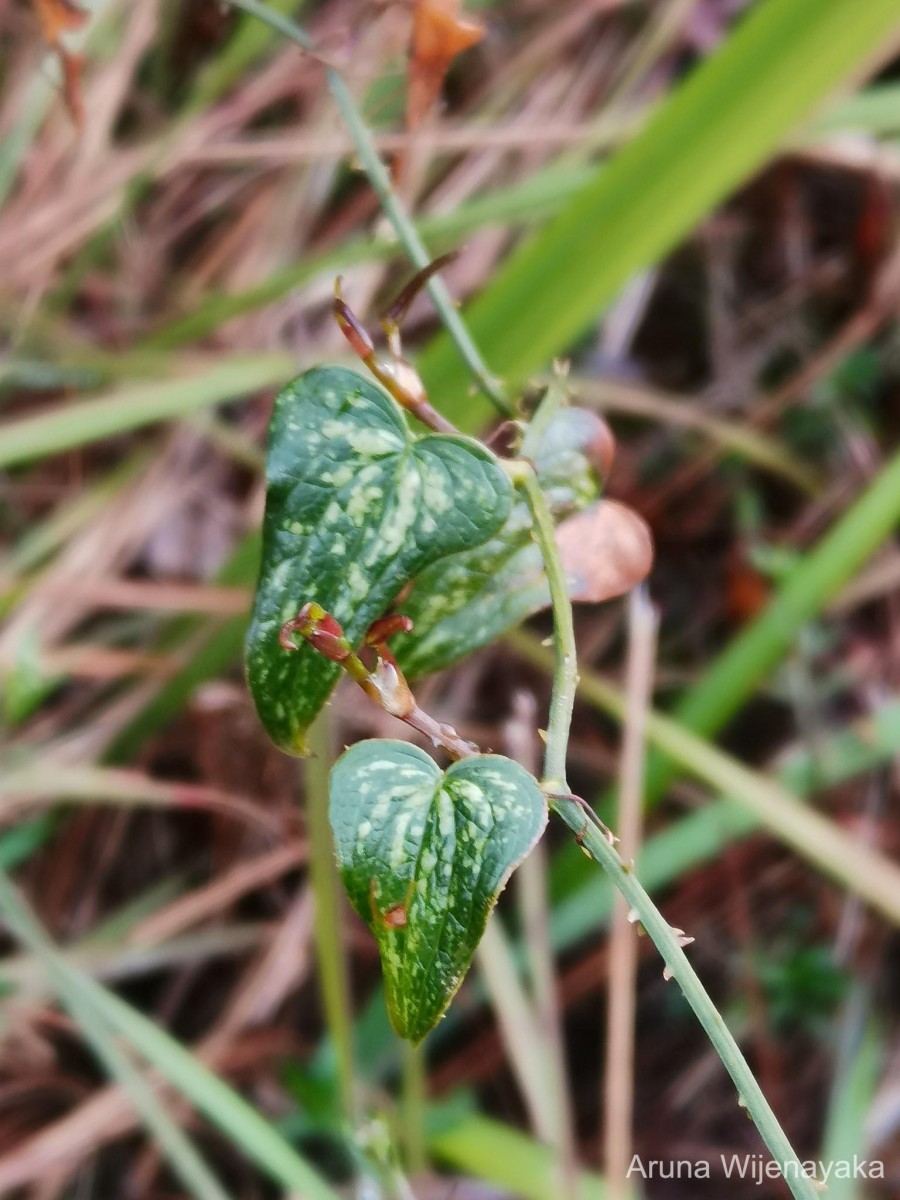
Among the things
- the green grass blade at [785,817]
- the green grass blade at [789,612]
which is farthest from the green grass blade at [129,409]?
the green grass blade at [789,612]

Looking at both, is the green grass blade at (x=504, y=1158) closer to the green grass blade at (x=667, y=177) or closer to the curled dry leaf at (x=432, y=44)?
the green grass blade at (x=667, y=177)

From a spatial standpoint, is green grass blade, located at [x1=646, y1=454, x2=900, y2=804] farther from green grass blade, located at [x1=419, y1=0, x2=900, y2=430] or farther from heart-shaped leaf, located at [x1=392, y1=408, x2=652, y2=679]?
heart-shaped leaf, located at [x1=392, y1=408, x2=652, y2=679]

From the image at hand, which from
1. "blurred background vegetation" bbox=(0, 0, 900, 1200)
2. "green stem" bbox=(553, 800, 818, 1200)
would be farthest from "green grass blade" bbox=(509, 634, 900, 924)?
"green stem" bbox=(553, 800, 818, 1200)

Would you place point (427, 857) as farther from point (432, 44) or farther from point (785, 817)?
point (785, 817)

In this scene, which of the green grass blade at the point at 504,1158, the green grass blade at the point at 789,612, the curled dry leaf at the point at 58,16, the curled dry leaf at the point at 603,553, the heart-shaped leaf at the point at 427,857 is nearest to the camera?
the heart-shaped leaf at the point at 427,857

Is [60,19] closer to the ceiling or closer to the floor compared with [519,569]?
closer to the ceiling

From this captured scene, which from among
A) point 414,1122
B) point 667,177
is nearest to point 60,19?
point 667,177
